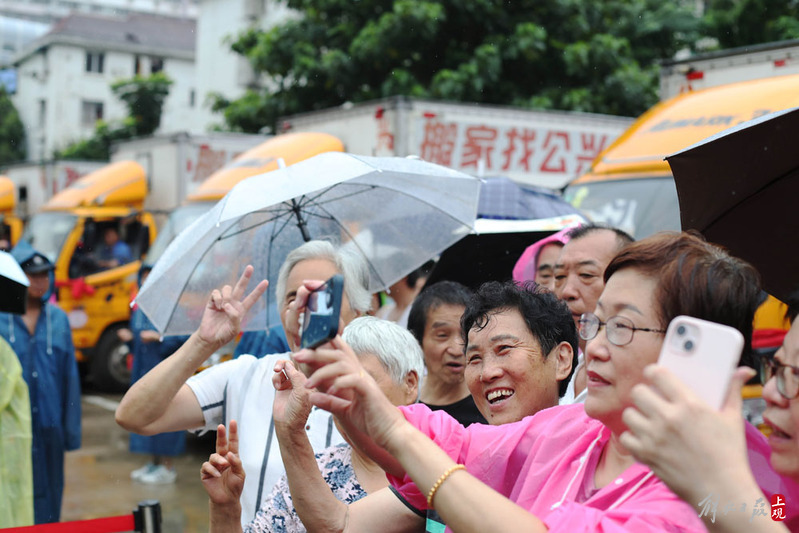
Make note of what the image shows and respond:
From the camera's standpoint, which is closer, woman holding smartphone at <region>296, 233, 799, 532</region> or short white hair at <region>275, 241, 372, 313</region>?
woman holding smartphone at <region>296, 233, 799, 532</region>

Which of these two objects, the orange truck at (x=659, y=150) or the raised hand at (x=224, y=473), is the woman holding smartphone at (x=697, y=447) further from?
the orange truck at (x=659, y=150)

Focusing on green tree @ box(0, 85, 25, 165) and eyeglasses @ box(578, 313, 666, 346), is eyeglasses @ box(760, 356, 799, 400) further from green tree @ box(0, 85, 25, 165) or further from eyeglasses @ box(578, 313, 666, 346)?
green tree @ box(0, 85, 25, 165)

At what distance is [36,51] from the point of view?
4391 centimetres

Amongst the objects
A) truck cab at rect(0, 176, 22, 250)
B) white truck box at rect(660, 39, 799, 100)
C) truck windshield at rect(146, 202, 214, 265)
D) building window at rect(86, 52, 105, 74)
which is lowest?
truck cab at rect(0, 176, 22, 250)

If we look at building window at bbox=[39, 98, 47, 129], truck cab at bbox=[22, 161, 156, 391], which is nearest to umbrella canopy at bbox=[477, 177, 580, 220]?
truck cab at bbox=[22, 161, 156, 391]

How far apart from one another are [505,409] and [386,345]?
0.40 metres

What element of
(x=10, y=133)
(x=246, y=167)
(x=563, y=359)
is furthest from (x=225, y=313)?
(x=10, y=133)

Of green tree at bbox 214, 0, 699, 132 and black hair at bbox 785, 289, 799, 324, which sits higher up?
green tree at bbox 214, 0, 699, 132

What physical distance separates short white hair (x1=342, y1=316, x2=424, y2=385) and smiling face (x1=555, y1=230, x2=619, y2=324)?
2.39 feet

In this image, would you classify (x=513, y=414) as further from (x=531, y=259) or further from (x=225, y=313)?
(x=531, y=259)

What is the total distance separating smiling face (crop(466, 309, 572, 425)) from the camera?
7.38 feet

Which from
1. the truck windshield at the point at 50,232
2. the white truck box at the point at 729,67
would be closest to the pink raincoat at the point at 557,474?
the white truck box at the point at 729,67

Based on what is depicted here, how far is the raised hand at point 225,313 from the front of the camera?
102 inches

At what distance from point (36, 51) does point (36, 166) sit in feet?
100
